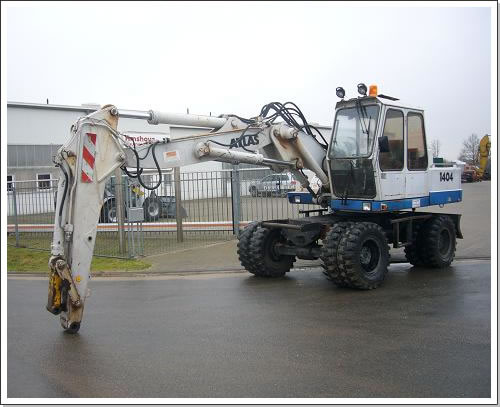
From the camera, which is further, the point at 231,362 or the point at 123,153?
the point at 123,153

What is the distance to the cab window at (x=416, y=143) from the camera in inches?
356

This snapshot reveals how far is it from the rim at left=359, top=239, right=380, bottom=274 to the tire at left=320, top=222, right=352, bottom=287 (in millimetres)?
475

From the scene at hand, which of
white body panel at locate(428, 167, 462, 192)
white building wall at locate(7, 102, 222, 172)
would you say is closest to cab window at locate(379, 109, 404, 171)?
white body panel at locate(428, 167, 462, 192)

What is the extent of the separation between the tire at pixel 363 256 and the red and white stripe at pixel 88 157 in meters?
3.76

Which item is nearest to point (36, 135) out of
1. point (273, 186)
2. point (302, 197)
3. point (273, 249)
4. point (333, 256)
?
point (273, 186)

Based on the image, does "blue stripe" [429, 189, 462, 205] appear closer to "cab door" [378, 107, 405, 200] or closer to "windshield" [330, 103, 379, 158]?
"cab door" [378, 107, 405, 200]

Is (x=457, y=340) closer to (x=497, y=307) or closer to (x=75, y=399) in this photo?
(x=497, y=307)

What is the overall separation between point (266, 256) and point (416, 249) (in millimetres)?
2919

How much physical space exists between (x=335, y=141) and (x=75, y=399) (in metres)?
6.00

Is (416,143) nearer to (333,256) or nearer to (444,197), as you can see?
(444,197)

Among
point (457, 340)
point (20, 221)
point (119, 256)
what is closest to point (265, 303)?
point (457, 340)

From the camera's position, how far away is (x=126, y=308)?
7.56 meters

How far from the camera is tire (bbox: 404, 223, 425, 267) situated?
984cm

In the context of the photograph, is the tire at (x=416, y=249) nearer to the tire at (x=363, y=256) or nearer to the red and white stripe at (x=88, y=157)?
the tire at (x=363, y=256)
